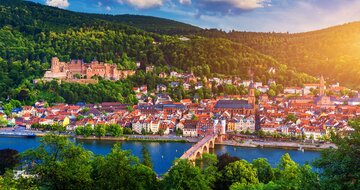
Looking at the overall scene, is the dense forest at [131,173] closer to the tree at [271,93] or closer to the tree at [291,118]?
the tree at [291,118]

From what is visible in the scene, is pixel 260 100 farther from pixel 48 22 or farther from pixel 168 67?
pixel 48 22

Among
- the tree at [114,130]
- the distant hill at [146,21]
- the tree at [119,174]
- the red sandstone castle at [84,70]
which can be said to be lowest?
the tree at [114,130]

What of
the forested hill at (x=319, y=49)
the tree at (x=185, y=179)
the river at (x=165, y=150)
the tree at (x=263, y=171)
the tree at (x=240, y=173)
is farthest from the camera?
the forested hill at (x=319, y=49)

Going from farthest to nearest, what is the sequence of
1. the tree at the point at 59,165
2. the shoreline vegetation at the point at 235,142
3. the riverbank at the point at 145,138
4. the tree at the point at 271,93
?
the tree at the point at 271,93 < the riverbank at the point at 145,138 < the shoreline vegetation at the point at 235,142 < the tree at the point at 59,165

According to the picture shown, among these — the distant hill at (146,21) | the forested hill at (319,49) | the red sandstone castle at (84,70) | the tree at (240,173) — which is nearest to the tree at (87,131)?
the red sandstone castle at (84,70)

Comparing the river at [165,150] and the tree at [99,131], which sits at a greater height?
the tree at [99,131]

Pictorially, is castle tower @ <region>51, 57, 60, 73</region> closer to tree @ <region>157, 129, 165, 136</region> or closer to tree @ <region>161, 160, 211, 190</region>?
tree @ <region>157, 129, 165, 136</region>

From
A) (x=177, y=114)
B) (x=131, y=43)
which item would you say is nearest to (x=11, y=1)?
(x=131, y=43)
